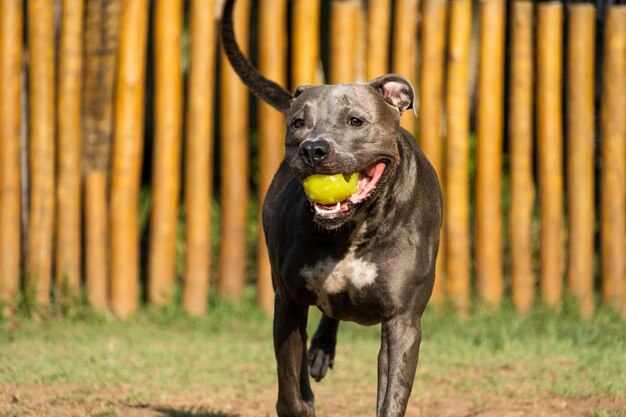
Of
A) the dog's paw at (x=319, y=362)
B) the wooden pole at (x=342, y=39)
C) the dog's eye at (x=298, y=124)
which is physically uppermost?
the wooden pole at (x=342, y=39)

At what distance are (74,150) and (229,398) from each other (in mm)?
2980

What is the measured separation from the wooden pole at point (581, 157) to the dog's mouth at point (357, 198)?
4.40 metres

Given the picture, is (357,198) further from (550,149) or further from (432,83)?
(550,149)

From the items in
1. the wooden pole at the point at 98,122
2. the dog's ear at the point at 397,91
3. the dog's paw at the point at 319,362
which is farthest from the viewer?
the wooden pole at the point at 98,122

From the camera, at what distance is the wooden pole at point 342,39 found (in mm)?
9055

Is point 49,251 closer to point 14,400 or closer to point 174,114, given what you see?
point 174,114

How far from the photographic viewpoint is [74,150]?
8.80 metres

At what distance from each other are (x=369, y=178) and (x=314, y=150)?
0.37 m

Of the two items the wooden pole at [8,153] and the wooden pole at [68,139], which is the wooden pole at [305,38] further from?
the wooden pole at [8,153]

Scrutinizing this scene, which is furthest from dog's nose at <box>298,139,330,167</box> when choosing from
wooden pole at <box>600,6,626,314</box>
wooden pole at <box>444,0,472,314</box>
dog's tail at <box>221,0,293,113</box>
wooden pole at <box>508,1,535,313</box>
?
wooden pole at <box>600,6,626,314</box>

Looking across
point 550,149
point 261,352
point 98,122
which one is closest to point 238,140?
point 98,122

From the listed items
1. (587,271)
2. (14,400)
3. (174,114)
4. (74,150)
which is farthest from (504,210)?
(14,400)

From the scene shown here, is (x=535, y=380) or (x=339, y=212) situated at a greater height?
(x=339, y=212)

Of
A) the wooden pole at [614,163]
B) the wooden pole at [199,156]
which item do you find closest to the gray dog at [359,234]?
the wooden pole at [199,156]
